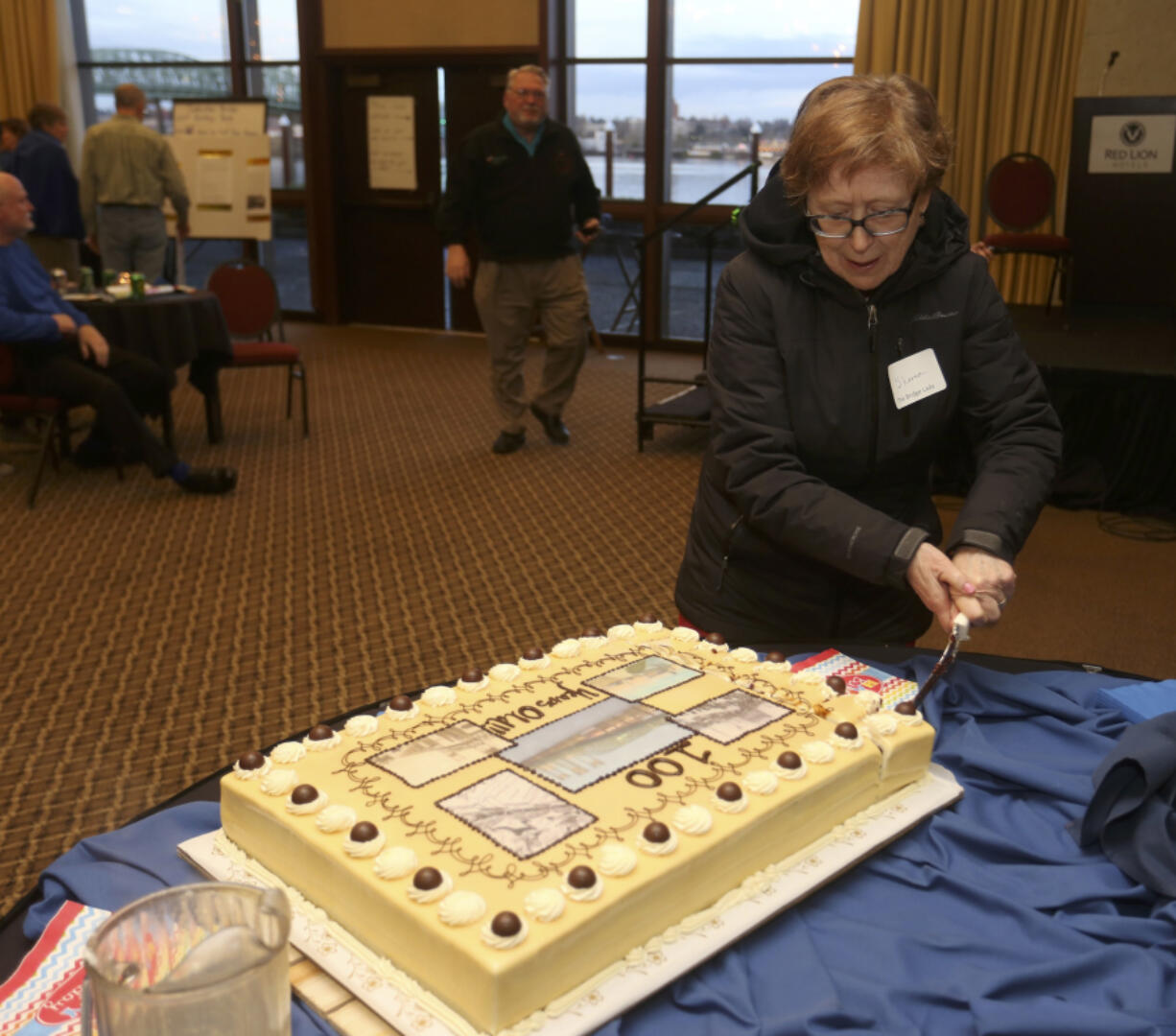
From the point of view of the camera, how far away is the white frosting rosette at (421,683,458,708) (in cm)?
119

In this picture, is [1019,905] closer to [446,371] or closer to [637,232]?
[446,371]

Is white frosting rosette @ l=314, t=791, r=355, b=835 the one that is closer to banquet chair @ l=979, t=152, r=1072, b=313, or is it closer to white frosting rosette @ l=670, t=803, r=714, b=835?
white frosting rosette @ l=670, t=803, r=714, b=835

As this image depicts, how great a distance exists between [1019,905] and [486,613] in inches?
108

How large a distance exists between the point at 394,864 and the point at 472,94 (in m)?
8.28

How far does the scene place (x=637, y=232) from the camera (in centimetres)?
836

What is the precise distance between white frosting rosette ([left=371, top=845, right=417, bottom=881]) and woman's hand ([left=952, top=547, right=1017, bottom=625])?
73 centimetres

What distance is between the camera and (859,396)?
1590 millimetres

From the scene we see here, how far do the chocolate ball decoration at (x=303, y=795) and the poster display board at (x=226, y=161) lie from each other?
7654 mm

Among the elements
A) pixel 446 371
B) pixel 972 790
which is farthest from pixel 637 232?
pixel 972 790

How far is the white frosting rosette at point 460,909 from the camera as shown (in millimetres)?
836

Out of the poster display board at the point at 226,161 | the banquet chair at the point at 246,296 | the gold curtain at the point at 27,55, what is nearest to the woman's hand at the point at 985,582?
the banquet chair at the point at 246,296

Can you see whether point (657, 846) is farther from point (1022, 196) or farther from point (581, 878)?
point (1022, 196)

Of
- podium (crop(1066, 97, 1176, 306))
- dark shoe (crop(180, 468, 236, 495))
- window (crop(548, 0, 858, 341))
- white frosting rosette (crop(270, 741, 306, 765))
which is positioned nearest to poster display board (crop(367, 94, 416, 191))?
window (crop(548, 0, 858, 341))

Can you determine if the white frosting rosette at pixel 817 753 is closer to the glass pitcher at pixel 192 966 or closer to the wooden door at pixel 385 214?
the glass pitcher at pixel 192 966
